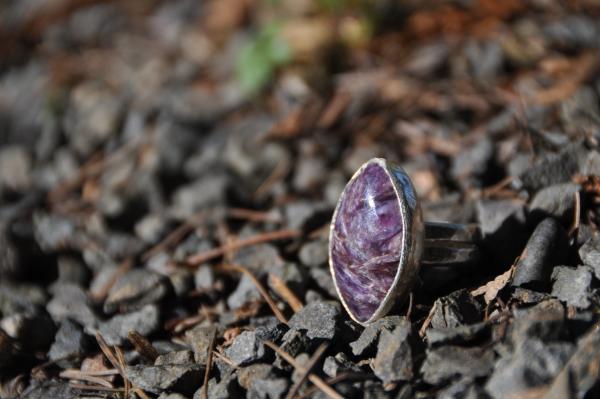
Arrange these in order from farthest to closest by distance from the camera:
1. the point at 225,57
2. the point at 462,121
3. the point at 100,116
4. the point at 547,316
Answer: the point at 225,57 < the point at 100,116 < the point at 462,121 < the point at 547,316

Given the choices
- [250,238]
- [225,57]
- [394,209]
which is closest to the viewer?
[394,209]

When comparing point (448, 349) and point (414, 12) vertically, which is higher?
point (414, 12)

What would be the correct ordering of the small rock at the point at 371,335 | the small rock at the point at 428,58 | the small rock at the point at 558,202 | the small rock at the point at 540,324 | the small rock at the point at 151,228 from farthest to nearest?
the small rock at the point at 428,58
the small rock at the point at 151,228
the small rock at the point at 558,202
the small rock at the point at 371,335
the small rock at the point at 540,324

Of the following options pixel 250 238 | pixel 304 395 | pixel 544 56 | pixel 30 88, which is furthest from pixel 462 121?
pixel 30 88

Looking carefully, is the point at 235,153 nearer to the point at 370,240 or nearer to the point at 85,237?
the point at 85,237

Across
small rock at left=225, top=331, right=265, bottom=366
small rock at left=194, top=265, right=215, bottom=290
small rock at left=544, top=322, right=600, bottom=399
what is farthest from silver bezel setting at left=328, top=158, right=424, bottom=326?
small rock at left=194, top=265, right=215, bottom=290

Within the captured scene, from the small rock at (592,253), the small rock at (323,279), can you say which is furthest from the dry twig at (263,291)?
the small rock at (592,253)

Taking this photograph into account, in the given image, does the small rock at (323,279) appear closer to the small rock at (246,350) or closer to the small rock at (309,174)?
the small rock at (246,350)
